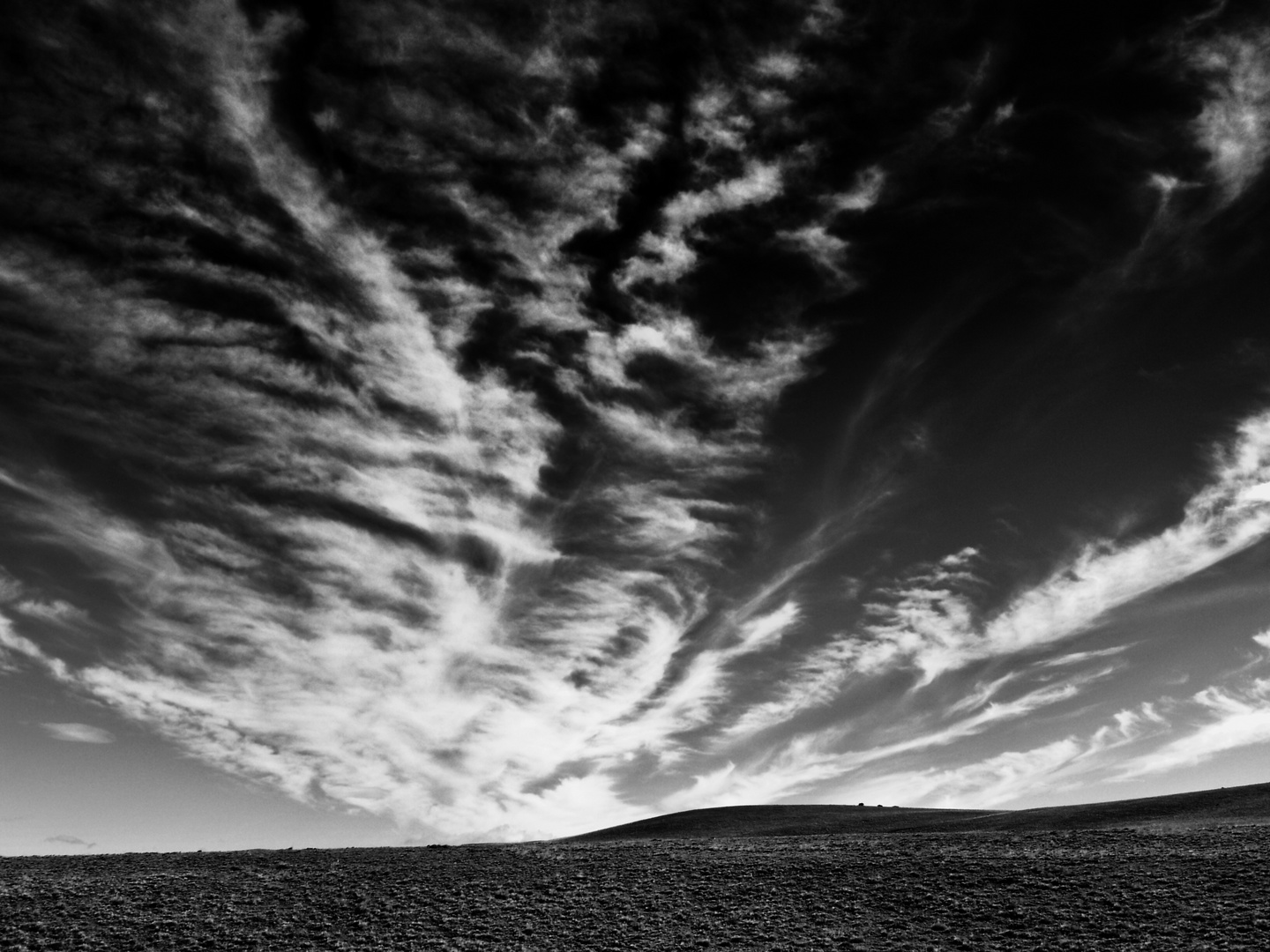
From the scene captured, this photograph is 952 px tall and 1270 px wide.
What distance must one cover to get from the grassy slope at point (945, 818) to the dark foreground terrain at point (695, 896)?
383cm

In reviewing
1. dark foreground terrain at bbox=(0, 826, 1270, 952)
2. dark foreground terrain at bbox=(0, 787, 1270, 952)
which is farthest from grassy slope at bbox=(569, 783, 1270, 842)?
dark foreground terrain at bbox=(0, 826, 1270, 952)

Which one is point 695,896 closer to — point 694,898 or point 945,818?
point 694,898

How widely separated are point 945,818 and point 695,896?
34.2 metres

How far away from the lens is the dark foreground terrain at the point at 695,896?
27531 mm

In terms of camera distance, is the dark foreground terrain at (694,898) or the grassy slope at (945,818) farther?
the grassy slope at (945,818)

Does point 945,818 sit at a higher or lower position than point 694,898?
higher

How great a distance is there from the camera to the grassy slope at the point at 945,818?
47.2 meters

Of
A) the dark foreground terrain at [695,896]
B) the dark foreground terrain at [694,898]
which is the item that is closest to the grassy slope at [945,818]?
the dark foreground terrain at [695,896]

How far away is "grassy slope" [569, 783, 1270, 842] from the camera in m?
47.2

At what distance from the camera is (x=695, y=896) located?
33844 millimetres

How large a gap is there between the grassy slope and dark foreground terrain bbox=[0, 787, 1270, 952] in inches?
151

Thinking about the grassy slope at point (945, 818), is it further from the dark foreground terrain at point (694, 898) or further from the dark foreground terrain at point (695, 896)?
the dark foreground terrain at point (694, 898)

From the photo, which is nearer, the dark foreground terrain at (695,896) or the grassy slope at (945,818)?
the dark foreground terrain at (695,896)

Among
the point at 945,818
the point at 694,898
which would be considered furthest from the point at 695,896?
the point at 945,818
